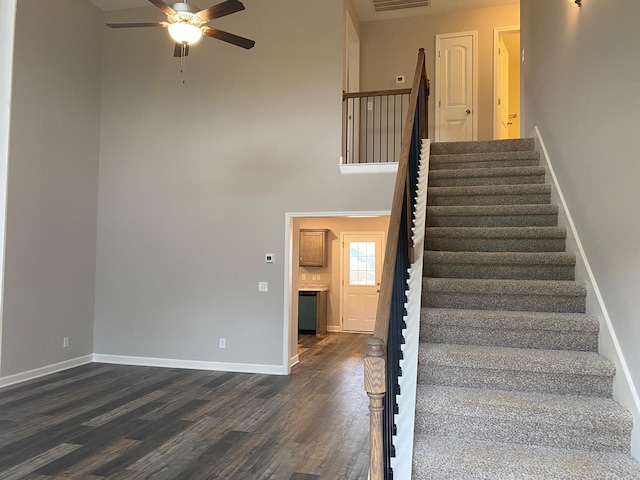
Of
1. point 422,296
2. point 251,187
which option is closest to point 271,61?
point 251,187

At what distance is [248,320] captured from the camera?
5.96 metres

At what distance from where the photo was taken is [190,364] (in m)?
6.12

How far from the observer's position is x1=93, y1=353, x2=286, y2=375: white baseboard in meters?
5.86

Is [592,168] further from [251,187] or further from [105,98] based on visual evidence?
[105,98]

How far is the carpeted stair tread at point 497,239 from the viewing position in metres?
3.37

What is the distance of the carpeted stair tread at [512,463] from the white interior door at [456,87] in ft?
17.9

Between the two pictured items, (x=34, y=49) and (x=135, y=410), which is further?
(x=34, y=49)

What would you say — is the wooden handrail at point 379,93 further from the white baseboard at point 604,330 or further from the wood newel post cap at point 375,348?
the wood newel post cap at point 375,348

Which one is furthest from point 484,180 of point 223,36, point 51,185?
point 51,185

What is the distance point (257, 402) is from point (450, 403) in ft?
9.31

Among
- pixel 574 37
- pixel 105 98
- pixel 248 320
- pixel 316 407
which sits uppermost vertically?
pixel 105 98

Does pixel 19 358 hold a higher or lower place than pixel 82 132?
lower

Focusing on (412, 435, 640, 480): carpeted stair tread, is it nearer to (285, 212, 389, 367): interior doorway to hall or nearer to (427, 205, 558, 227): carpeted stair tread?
(427, 205, 558, 227): carpeted stair tread

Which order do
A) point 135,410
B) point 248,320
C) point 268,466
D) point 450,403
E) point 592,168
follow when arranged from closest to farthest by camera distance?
point 450,403 < point 592,168 < point 268,466 < point 135,410 < point 248,320
